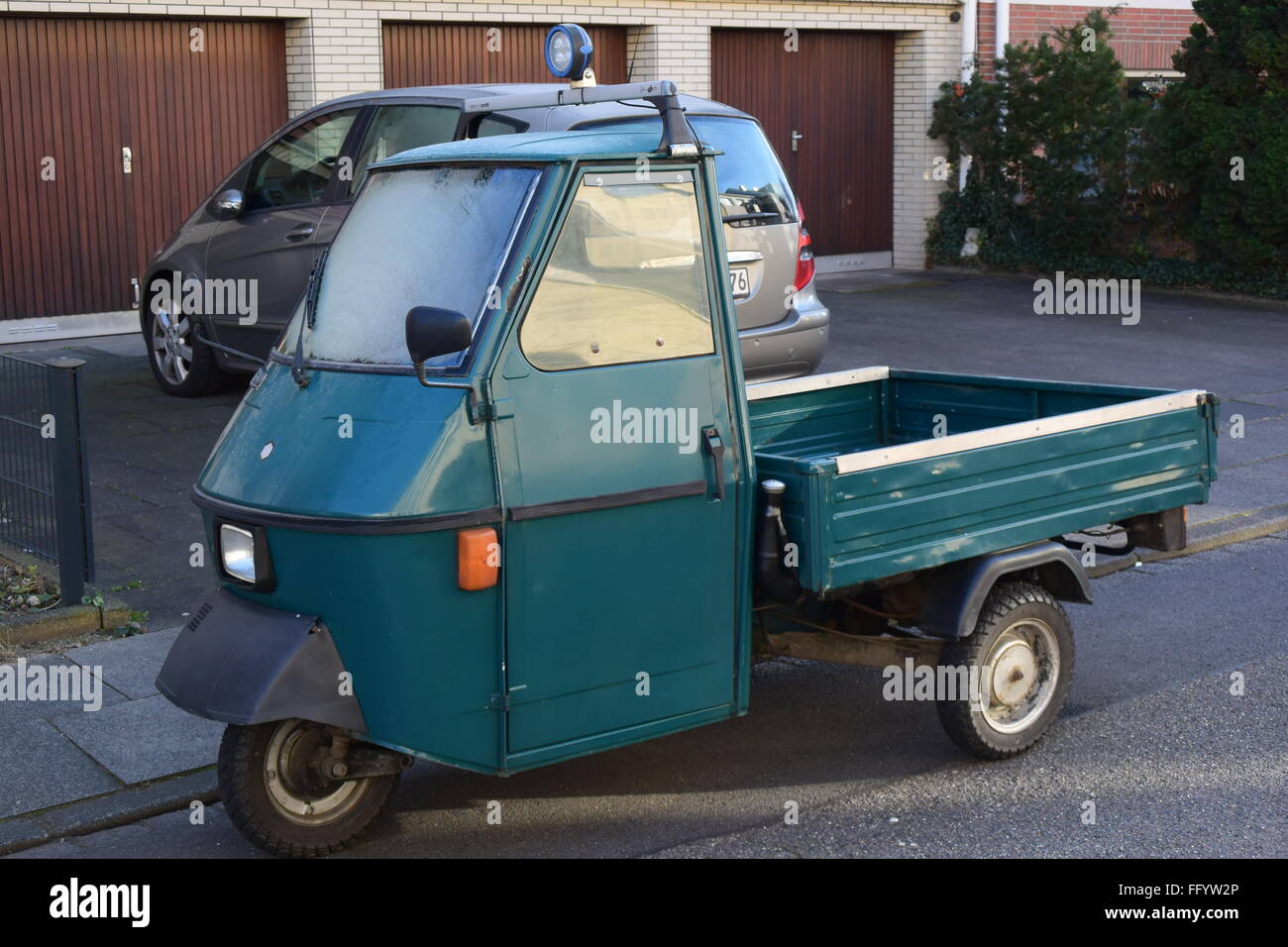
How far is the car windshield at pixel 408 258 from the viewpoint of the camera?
454cm

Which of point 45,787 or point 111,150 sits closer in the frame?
point 45,787

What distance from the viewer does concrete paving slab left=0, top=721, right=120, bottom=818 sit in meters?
5.01

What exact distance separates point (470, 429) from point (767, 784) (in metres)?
1.72

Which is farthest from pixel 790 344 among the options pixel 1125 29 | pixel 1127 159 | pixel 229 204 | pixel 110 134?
pixel 1125 29

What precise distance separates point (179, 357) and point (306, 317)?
608 cm

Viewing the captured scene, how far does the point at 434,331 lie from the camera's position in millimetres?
4180

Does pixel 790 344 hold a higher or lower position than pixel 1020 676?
higher

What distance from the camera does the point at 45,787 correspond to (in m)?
5.09

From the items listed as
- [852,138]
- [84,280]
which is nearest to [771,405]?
[84,280]

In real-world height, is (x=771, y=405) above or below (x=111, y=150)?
below

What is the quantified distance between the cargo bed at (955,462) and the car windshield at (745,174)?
265 centimetres

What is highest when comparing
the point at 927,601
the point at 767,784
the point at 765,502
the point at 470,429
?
the point at 470,429

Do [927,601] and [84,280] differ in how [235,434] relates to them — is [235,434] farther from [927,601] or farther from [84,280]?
[84,280]

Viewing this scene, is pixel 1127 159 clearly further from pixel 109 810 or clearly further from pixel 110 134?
pixel 109 810
